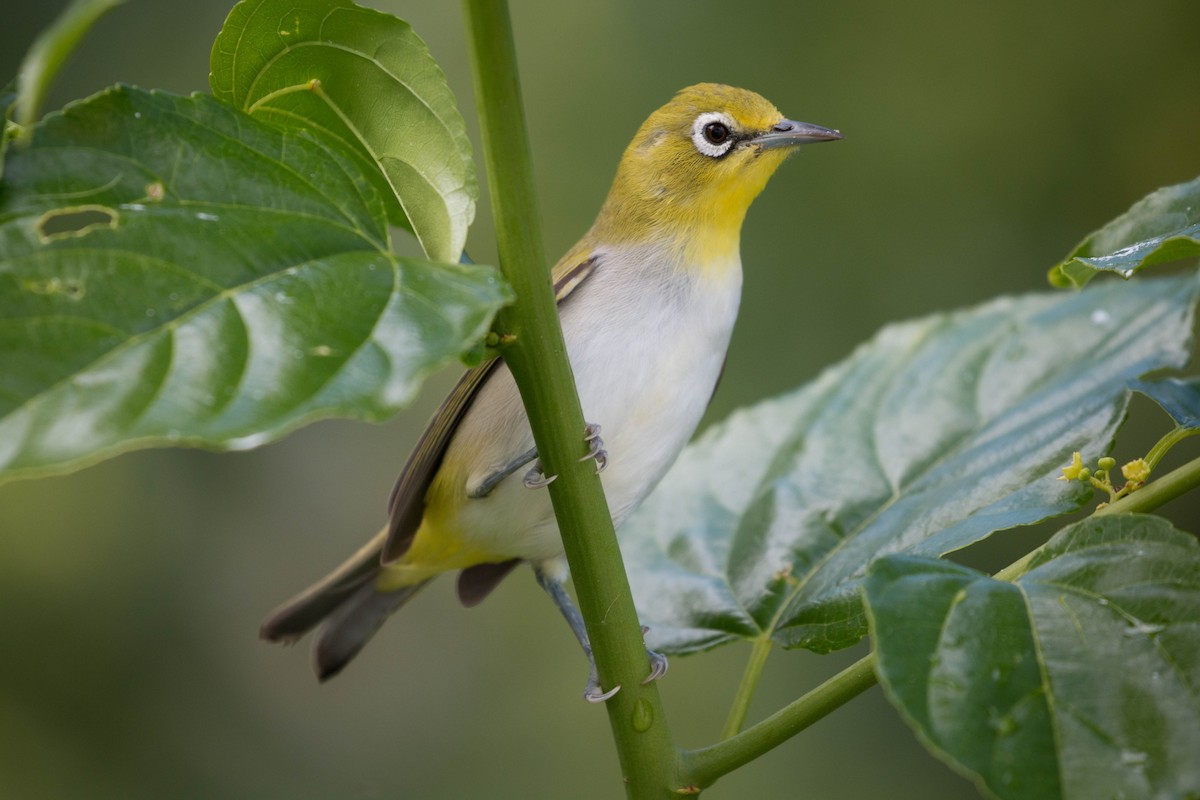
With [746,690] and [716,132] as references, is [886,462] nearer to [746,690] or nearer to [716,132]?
[746,690]

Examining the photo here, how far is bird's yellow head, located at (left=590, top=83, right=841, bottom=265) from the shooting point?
10.6 feet

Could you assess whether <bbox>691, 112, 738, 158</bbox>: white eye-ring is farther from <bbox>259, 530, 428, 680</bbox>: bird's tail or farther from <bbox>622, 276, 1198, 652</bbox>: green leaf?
<bbox>259, 530, 428, 680</bbox>: bird's tail

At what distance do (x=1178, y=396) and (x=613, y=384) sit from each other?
4.35 ft

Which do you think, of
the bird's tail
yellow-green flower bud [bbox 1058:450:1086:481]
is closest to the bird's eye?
the bird's tail

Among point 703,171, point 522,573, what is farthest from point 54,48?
point 522,573

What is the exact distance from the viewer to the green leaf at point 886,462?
6.54 ft

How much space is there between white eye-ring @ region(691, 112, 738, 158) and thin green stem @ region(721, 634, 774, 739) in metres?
1.73

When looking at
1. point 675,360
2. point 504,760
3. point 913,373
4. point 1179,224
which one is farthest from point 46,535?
point 1179,224

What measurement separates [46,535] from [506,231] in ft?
16.6

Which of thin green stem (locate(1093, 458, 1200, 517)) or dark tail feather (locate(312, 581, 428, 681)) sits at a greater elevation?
thin green stem (locate(1093, 458, 1200, 517))

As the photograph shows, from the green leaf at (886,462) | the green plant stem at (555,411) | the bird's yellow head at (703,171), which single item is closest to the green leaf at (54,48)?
the green plant stem at (555,411)

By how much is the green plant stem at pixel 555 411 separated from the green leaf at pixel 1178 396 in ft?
2.89

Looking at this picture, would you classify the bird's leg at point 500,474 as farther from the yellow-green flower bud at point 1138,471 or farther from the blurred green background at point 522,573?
the blurred green background at point 522,573

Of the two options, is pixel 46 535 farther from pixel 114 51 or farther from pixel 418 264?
pixel 418 264
